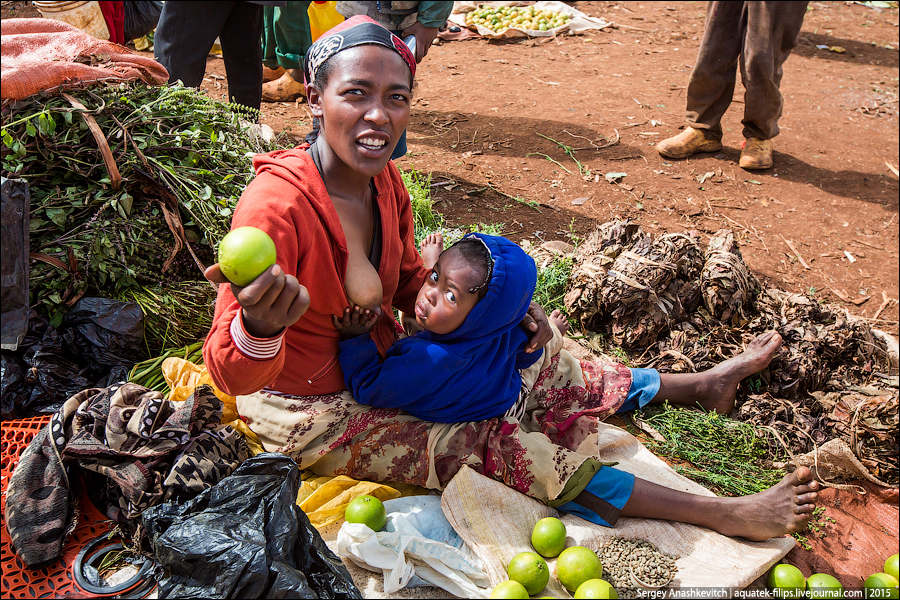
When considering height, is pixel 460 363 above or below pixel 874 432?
above

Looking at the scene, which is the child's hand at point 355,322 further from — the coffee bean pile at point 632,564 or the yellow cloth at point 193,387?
the coffee bean pile at point 632,564

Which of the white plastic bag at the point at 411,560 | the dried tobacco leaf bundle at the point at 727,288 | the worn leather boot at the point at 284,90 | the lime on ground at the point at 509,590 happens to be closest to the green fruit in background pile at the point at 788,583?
the lime on ground at the point at 509,590

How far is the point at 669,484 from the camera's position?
9.07 ft

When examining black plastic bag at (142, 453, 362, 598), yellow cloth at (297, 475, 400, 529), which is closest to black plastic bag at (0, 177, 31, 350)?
black plastic bag at (142, 453, 362, 598)

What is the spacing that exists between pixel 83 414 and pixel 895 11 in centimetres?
1362

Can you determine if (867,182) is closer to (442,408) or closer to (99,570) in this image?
(442,408)

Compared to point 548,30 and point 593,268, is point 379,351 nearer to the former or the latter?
point 593,268

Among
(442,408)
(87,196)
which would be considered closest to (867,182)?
(442,408)

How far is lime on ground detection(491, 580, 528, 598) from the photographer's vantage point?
6.72 feet

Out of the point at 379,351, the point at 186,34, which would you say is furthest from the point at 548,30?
the point at 379,351

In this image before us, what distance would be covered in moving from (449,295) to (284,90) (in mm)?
5062

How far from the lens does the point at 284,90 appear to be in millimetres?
6539

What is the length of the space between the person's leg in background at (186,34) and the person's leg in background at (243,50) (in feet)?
0.50

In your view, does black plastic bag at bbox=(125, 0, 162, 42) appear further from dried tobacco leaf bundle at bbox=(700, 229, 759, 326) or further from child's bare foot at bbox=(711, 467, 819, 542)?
child's bare foot at bbox=(711, 467, 819, 542)
